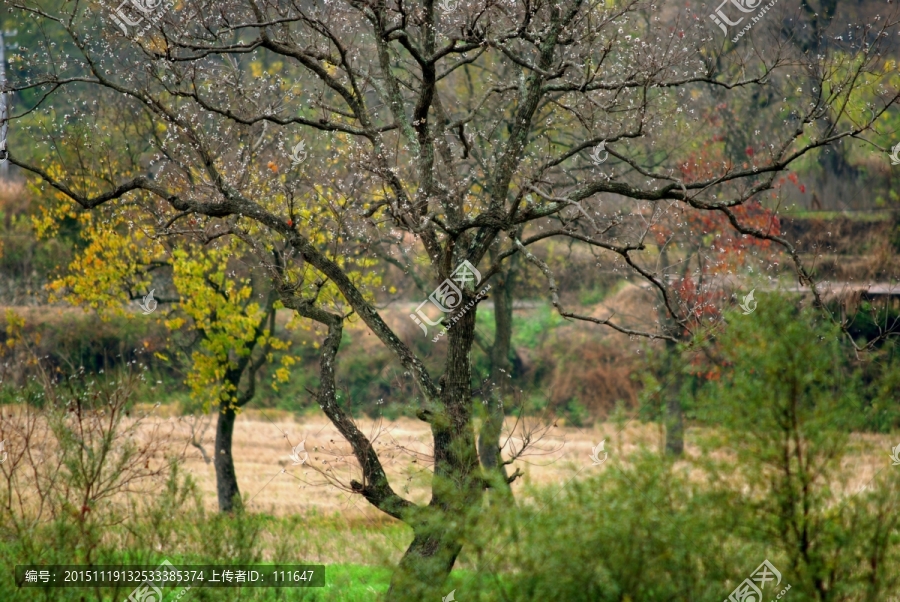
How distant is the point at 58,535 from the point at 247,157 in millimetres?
5999

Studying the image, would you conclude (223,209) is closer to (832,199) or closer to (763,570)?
(763,570)

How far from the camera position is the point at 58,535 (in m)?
6.71

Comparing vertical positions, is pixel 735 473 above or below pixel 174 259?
below

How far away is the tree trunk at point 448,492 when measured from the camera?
5465 mm

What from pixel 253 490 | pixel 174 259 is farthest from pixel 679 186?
pixel 253 490
